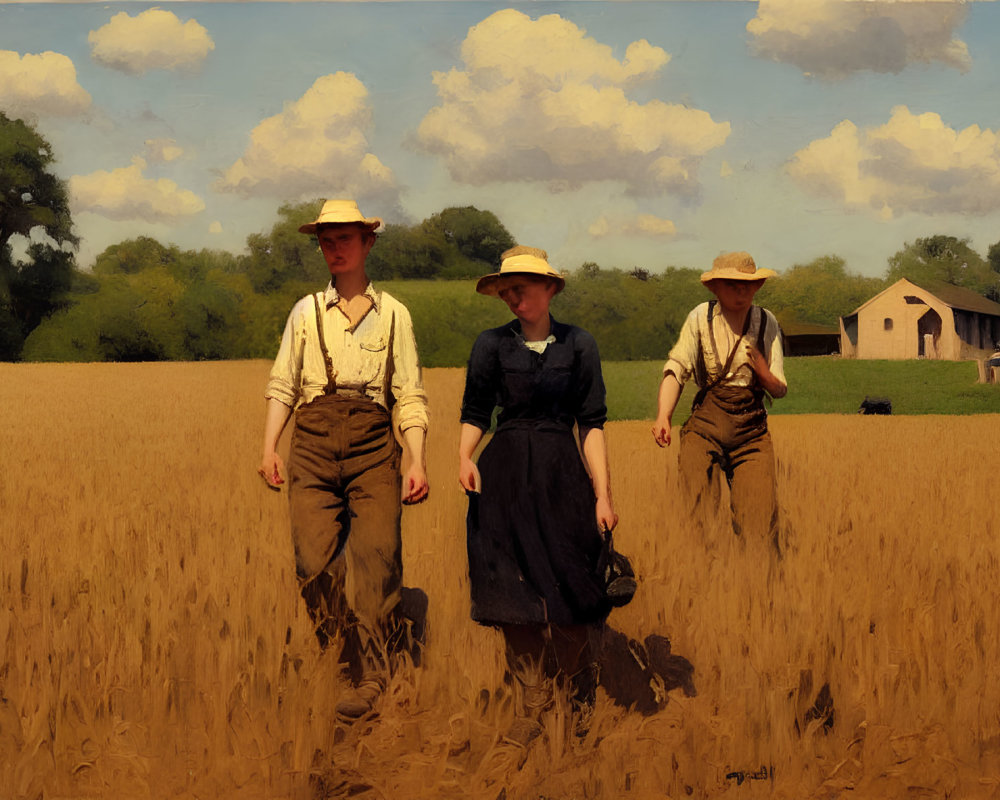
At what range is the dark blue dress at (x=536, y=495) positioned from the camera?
3.89 m

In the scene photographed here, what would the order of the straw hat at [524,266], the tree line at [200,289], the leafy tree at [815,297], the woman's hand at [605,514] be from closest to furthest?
the straw hat at [524,266] → the woman's hand at [605,514] → the tree line at [200,289] → the leafy tree at [815,297]

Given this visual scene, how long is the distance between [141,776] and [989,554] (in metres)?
5.00

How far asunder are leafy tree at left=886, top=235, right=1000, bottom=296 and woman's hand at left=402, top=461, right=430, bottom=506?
104 m

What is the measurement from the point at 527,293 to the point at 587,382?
41 cm

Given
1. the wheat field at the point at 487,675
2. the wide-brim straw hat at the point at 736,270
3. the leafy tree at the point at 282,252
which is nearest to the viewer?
the wheat field at the point at 487,675

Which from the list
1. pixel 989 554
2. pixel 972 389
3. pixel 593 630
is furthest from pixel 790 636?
pixel 972 389

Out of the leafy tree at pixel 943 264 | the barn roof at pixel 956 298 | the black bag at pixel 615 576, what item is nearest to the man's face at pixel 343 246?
the black bag at pixel 615 576

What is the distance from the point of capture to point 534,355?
13.1 feet

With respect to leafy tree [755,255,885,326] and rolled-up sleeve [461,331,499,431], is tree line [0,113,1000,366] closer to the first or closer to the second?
leafy tree [755,255,885,326]

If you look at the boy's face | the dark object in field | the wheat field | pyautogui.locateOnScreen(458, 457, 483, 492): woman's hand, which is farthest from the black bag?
the dark object in field

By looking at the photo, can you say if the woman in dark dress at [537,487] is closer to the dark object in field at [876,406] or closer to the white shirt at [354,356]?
the white shirt at [354,356]

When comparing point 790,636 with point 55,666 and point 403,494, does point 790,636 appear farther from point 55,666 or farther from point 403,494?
point 55,666

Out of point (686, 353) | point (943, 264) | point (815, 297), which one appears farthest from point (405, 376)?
point (943, 264)

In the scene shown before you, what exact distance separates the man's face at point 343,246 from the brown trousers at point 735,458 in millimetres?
2552
